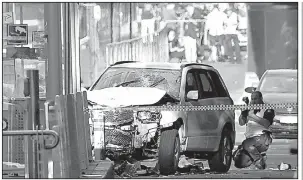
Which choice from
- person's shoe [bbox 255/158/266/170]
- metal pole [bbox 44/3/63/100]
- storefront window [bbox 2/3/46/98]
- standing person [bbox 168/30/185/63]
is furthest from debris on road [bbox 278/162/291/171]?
storefront window [bbox 2/3/46/98]

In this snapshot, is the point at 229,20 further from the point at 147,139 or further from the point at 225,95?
the point at 147,139

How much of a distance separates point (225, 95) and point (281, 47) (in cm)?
54

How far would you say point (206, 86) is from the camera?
6.43m

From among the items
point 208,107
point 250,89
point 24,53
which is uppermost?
point 24,53

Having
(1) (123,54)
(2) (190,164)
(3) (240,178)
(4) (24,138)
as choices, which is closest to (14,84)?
(4) (24,138)

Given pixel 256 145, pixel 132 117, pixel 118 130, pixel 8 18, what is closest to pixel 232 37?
pixel 256 145

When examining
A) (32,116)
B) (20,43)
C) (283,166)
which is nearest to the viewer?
(32,116)

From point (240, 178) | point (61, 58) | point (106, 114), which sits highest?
point (61, 58)

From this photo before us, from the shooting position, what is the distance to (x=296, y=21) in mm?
6309

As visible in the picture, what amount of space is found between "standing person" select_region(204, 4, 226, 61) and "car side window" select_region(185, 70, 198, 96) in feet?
0.61

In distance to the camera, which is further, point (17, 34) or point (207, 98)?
point (207, 98)

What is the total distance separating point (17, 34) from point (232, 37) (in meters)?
1.58

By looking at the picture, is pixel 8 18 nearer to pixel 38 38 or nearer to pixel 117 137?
pixel 38 38

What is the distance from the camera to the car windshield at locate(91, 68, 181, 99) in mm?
6383
